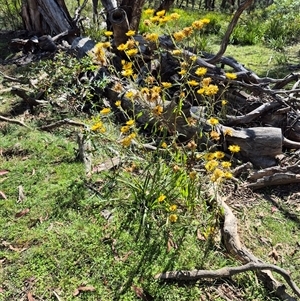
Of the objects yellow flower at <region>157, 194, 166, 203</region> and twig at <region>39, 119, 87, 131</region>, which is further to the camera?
twig at <region>39, 119, 87, 131</region>

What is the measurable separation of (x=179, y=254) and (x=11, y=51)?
5.98 metres

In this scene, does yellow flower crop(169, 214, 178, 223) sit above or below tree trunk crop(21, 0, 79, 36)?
below

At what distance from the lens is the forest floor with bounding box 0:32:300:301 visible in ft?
7.70

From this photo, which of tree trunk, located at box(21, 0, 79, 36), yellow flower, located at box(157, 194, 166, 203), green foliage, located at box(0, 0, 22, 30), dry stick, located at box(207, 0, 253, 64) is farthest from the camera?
green foliage, located at box(0, 0, 22, 30)

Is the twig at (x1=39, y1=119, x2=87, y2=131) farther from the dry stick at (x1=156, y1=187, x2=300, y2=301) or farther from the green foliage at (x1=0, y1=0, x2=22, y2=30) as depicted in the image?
the green foliage at (x1=0, y1=0, x2=22, y2=30)

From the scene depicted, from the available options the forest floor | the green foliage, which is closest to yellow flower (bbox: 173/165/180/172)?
the forest floor

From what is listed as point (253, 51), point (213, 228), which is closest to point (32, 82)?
point (213, 228)

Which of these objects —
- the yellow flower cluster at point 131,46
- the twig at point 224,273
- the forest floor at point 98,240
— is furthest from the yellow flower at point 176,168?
the yellow flower cluster at point 131,46

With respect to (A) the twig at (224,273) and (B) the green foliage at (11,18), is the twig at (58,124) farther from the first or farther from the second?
(B) the green foliage at (11,18)

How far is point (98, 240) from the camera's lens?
2.66 meters

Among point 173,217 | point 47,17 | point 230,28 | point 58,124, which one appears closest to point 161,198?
point 173,217

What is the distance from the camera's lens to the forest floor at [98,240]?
7.70ft

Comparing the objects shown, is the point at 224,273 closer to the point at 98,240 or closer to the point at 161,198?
the point at 161,198

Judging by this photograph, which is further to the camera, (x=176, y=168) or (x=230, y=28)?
(x=230, y=28)
